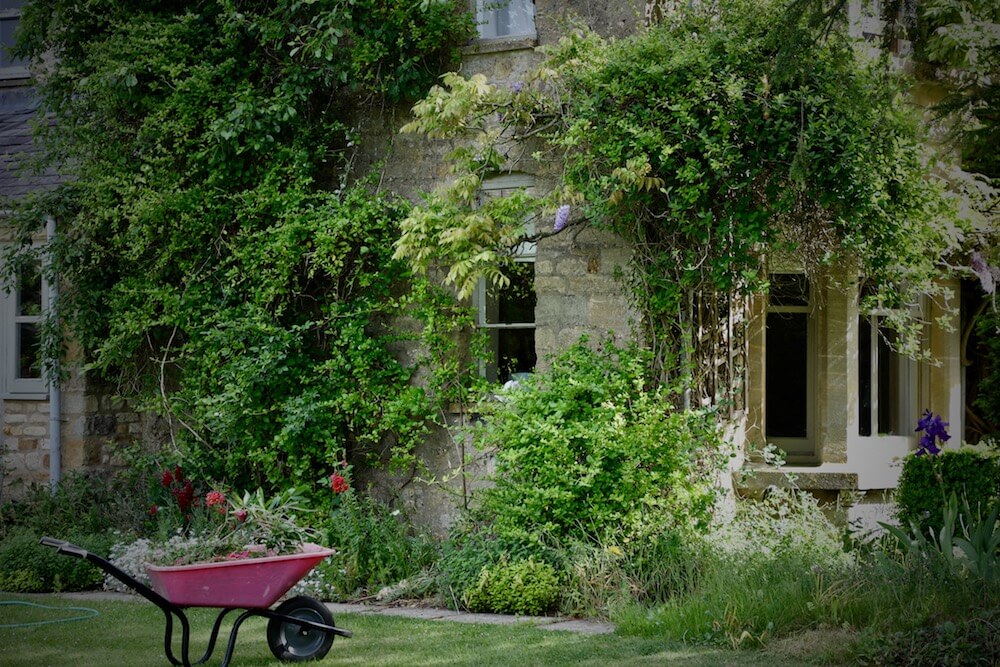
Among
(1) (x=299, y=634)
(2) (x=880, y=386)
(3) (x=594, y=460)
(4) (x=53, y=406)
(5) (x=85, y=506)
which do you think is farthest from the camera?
(2) (x=880, y=386)

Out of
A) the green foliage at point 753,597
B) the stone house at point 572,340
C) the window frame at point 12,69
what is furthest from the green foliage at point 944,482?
the window frame at point 12,69

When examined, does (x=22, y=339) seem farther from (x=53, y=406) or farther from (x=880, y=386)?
(x=880, y=386)

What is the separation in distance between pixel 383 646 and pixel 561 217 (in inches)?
144

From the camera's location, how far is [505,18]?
32.7 ft

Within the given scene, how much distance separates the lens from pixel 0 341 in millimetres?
11852

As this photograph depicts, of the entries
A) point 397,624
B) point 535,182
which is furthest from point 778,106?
point 397,624

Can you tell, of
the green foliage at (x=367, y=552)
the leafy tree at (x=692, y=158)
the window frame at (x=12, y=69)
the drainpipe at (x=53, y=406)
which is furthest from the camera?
the window frame at (x=12, y=69)

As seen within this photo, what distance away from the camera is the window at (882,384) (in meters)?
12.3

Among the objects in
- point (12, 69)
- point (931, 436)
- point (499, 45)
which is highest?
point (12, 69)

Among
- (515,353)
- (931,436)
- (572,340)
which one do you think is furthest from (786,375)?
(572,340)

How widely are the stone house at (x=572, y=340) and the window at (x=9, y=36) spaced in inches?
1.1

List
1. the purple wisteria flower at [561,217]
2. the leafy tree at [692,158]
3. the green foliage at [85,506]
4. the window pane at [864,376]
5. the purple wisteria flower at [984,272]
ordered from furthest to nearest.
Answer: the window pane at [864,376] < the purple wisteria flower at [984,272] < the green foliage at [85,506] < the purple wisteria flower at [561,217] < the leafy tree at [692,158]

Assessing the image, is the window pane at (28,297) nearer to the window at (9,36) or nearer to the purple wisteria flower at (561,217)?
the window at (9,36)

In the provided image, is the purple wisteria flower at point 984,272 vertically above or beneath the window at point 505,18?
beneath
